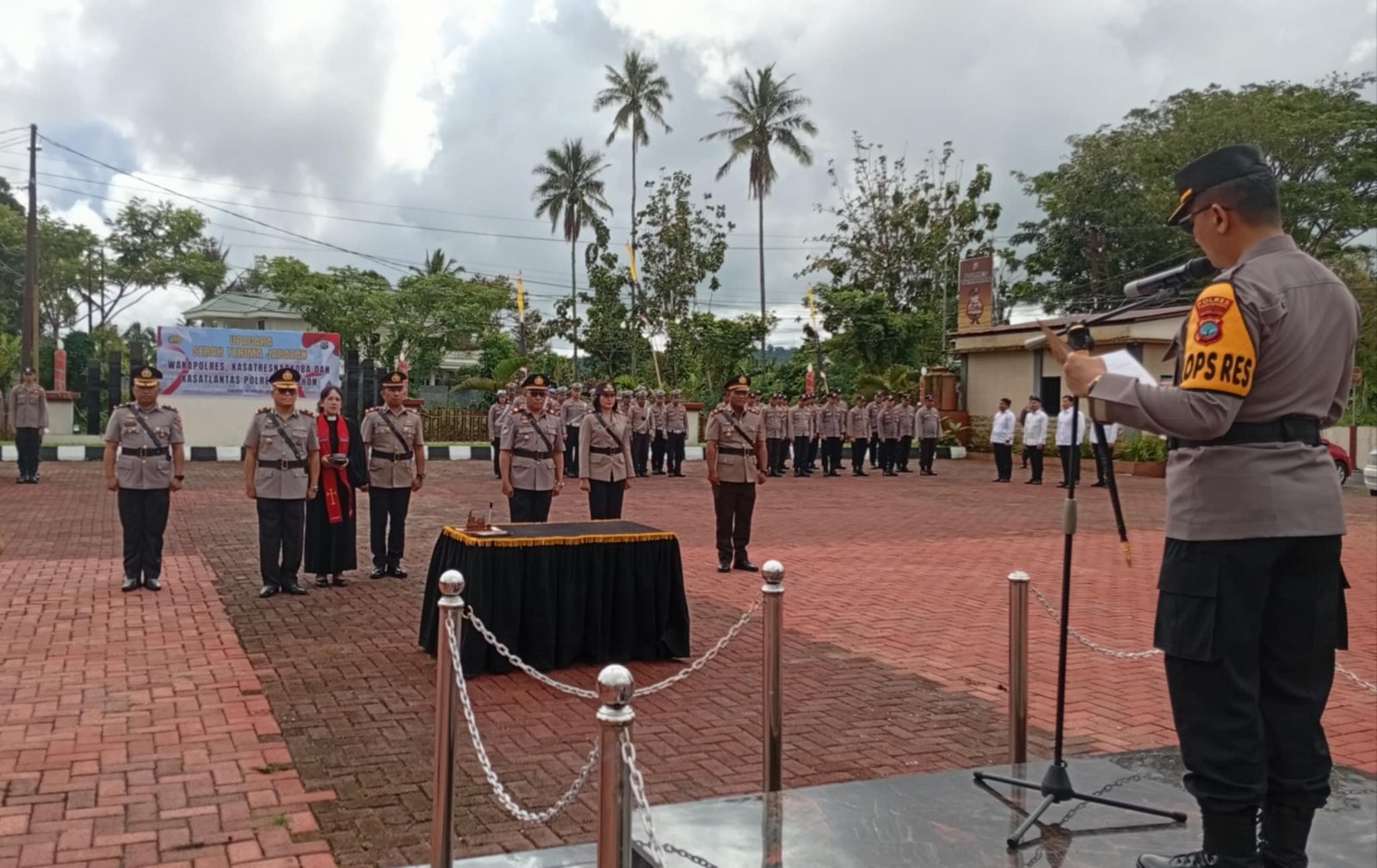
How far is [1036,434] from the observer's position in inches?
873

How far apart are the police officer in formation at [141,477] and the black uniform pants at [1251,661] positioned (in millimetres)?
7811

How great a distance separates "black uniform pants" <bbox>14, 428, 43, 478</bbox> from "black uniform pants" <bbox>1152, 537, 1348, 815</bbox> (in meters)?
18.9

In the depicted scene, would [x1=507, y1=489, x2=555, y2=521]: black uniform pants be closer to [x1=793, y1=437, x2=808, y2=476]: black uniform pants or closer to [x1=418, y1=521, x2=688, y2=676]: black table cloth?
[x1=418, y1=521, x2=688, y2=676]: black table cloth

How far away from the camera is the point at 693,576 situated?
995cm

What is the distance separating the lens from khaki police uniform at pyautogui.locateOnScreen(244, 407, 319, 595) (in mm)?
8617

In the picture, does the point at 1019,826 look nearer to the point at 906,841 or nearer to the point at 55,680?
the point at 906,841

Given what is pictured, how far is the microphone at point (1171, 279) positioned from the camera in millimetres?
3254

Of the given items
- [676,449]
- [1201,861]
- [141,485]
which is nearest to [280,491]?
[141,485]

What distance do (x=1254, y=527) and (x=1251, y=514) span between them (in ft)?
0.11

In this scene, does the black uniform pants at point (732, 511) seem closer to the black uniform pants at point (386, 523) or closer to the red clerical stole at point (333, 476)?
the black uniform pants at point (386, 523)

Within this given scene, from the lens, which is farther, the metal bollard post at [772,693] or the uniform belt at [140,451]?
the uniform belt at [140,451]

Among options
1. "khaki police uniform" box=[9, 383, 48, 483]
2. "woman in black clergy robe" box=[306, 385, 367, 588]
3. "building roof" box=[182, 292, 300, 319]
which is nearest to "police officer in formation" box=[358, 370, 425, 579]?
"woman in black clergy robe" box=[306, 385, 367, 588]

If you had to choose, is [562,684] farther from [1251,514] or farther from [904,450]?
[904,450]

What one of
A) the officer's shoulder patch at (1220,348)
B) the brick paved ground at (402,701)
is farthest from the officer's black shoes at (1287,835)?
the brick paved ground at (402,701)
